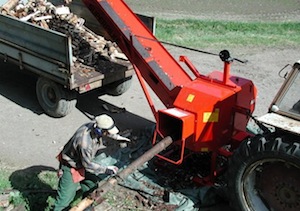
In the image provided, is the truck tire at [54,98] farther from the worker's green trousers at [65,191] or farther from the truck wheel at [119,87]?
the worker's green trousers at [65,191]

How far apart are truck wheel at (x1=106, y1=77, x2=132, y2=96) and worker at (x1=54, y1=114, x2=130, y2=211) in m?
3.58

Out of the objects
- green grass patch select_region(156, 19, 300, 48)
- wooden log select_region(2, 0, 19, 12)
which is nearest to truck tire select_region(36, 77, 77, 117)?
wooden log select_region(2, 0, 19, 12)

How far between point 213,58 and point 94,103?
155 inches

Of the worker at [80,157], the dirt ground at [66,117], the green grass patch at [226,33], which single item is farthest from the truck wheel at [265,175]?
the green grass patch at [226,33]

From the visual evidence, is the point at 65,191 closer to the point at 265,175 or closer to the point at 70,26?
the point at 265,175

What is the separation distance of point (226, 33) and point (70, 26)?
5.64 meters

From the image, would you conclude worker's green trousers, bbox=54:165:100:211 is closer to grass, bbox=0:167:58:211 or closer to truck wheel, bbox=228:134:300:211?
grass, bbox=0:167:58:211

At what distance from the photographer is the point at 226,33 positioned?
1334cm

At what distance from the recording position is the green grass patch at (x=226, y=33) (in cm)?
1263

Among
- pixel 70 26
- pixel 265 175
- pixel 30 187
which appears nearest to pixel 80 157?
pixel 30 187

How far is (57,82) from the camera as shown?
8.04m

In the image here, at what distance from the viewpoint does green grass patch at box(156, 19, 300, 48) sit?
12.6 metres

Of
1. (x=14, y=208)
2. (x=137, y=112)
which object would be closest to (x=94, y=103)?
(x=137, y=112)

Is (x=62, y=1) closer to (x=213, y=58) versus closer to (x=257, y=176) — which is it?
(x=213, y=58)
